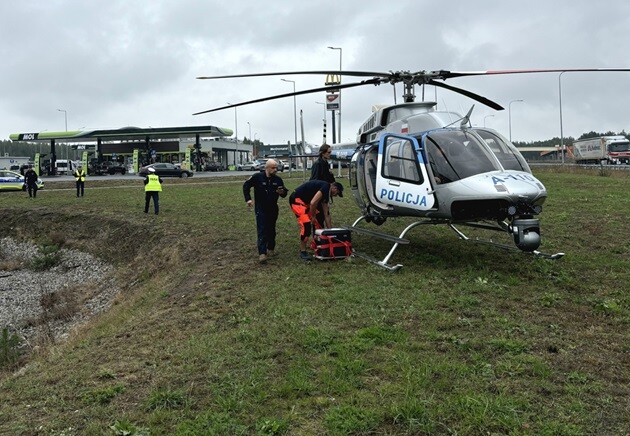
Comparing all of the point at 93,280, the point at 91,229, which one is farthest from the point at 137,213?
the point at 93,280

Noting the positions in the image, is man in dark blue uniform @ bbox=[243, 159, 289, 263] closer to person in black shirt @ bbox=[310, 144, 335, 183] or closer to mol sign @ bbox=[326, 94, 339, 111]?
person in black shirt @ bbox=[310, 144, 335, 183]

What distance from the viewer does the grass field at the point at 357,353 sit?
4.27 metres

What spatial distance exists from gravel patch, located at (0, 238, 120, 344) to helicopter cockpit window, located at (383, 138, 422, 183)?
21.9 feet

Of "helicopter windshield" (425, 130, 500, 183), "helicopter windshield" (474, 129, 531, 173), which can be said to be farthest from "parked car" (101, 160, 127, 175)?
"helicopter windshield" (474, 129, 531, 173)

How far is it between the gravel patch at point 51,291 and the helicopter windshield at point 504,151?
8218mm

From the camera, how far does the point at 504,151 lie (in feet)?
28.7

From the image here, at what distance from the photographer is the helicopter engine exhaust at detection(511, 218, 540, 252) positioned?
7.86 m

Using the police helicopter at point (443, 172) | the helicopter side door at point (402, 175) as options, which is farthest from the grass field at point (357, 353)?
the helicopter side door at point (402, 175)

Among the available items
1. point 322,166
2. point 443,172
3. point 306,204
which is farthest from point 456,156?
point 322,166

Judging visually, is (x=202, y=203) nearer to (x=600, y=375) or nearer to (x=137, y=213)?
(x=137, y=213)

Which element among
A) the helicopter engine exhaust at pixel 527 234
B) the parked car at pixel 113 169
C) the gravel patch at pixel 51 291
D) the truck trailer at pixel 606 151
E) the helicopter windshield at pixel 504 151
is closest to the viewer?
the helicopter engine exhaust at pixel 527 234

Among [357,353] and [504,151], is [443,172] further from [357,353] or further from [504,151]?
[357,353]

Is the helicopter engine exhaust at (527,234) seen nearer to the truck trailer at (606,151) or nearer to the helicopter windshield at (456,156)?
the helicopter windshield at (456,156)

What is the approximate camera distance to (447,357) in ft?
17.5
